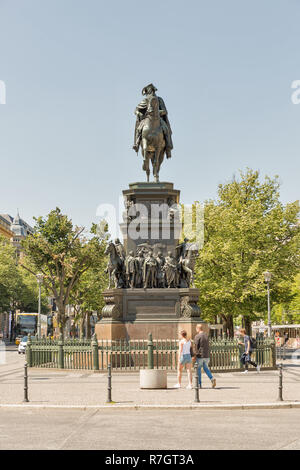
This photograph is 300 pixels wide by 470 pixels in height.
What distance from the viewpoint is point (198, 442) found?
1003 centimetres

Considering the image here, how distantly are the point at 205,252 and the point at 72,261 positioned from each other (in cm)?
1024

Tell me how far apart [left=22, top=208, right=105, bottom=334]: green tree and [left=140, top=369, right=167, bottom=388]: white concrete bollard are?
32.6 meters

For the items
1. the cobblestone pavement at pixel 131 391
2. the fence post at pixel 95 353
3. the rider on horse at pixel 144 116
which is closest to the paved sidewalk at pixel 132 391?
the cobblestone pavement at pixel 131 391

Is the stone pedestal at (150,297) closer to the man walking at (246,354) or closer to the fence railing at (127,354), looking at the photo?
the fence railing at (127,354)

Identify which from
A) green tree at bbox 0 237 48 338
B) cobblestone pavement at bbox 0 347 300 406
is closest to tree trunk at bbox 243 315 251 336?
cobblestone pavement at bbox 0 347 300 406

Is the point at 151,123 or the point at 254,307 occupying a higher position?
the point at 151,123

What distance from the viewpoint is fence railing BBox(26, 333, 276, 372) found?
2417 cm

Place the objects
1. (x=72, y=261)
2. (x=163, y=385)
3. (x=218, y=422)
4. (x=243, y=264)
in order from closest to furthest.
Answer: (x=218, y=422), (x=163, y=385), (x=243, y=264), (x=72, y=261)

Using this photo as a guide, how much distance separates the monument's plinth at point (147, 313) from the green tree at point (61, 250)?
24964 mm

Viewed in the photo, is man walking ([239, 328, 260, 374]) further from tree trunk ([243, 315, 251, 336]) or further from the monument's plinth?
tree trunk ([243, 315, 251, 336])

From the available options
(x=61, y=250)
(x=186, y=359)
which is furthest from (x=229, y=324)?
(x=186, y=359)

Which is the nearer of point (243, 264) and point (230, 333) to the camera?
point (243, 264)
